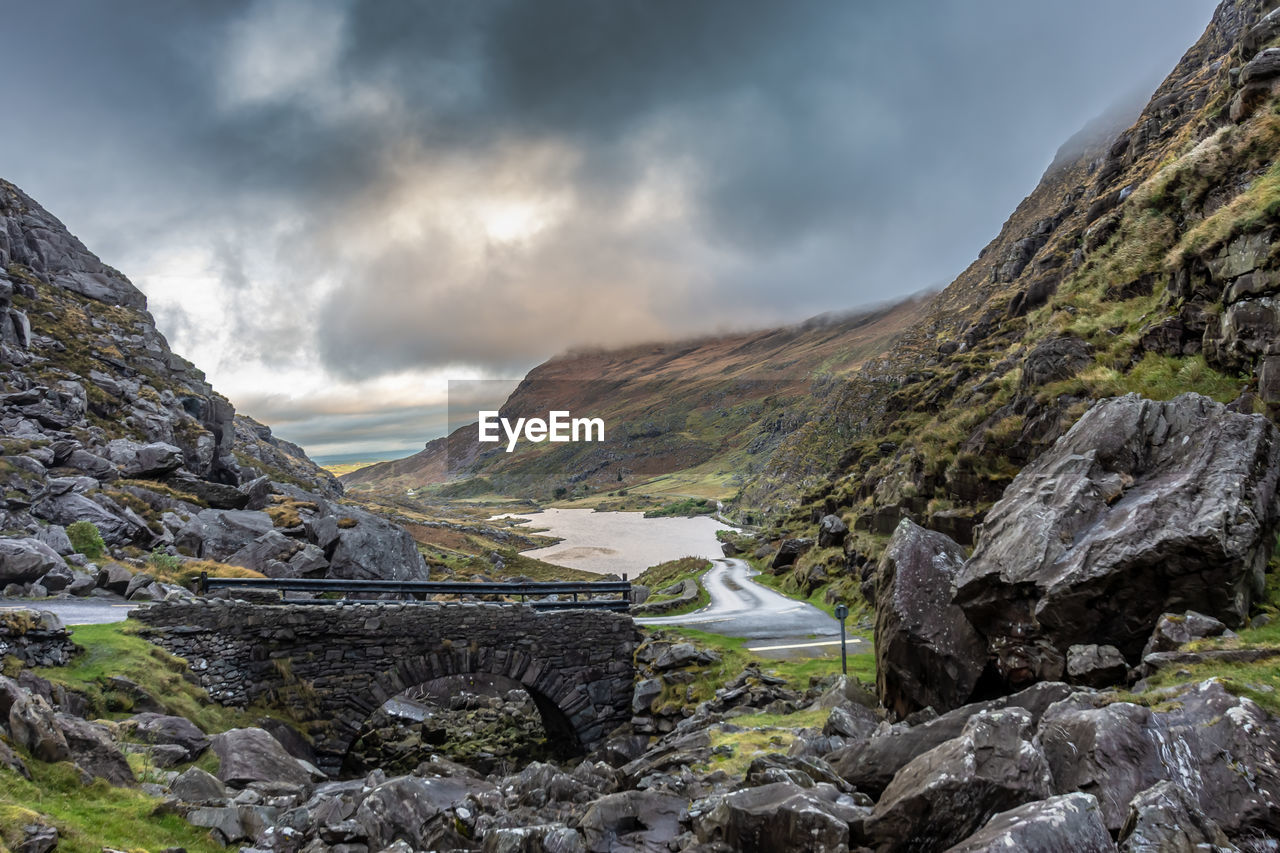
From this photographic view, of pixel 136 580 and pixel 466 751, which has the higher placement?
pixel 136 580

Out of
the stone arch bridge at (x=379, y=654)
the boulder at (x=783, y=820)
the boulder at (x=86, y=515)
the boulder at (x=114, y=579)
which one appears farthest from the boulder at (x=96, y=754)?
the boulder at (x=86, y=515)

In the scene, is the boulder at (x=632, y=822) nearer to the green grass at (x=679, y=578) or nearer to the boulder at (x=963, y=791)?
the boulder at (x=963, y=791)

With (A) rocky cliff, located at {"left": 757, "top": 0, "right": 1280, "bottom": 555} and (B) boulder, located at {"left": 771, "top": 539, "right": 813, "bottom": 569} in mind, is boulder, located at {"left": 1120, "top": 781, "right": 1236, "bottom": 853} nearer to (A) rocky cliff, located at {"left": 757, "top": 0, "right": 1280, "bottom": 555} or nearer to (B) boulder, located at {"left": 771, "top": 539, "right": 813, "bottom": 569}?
(A) rocky cliff, located at {"left": 757, "top": 0, "right": 1280, "bottom": 555}

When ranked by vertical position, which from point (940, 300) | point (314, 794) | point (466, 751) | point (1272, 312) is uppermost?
point (940, 300)

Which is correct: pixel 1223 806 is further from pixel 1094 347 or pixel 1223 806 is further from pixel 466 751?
pixel 466 751

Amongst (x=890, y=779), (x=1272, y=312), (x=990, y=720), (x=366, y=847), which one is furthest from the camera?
(x=1272, y=312)

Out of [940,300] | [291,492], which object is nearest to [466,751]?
[291,492]

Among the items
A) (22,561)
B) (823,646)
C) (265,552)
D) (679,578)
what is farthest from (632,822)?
(679,578)
